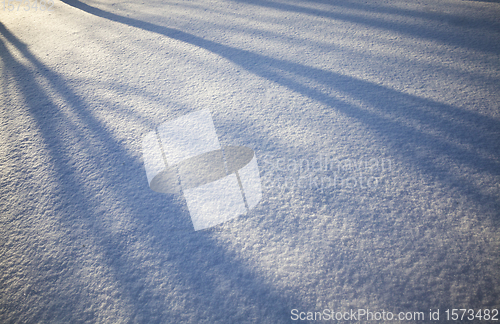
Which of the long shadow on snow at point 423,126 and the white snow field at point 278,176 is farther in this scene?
the long shadow on snow at point 423,126

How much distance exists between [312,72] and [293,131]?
1.07 meters

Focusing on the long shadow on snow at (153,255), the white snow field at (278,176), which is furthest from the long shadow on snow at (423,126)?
the long shadow on snow at (153,255)

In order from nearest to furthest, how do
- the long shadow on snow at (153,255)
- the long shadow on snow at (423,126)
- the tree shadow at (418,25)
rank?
the long shadow on snow at (153,255) → the long shadow on snow at (423,126) → the tree shadow at (418,25)

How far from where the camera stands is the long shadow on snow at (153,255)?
60.2 inches

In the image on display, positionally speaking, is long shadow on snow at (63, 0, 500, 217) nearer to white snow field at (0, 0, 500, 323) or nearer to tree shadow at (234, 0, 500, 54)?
white snow field at (0, 0, 500, 323)

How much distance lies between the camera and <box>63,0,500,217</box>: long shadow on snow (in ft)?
6.56

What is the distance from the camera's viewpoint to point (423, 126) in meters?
2.35

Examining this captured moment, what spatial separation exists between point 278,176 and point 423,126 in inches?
55.3

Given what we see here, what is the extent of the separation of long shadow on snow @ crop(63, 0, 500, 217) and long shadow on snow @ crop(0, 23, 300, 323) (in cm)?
150

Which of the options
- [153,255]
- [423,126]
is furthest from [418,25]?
[153,255]

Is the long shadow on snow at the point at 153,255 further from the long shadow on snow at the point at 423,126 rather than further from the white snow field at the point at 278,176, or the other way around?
the long shadow on snow at the point at 423,126

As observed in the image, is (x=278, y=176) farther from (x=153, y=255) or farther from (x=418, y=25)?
(x=418, y=25)

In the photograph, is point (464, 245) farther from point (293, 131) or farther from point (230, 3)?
point (230, 3)

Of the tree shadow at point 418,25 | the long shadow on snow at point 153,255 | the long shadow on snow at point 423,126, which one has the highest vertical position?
the tree shadow at point 418,25
